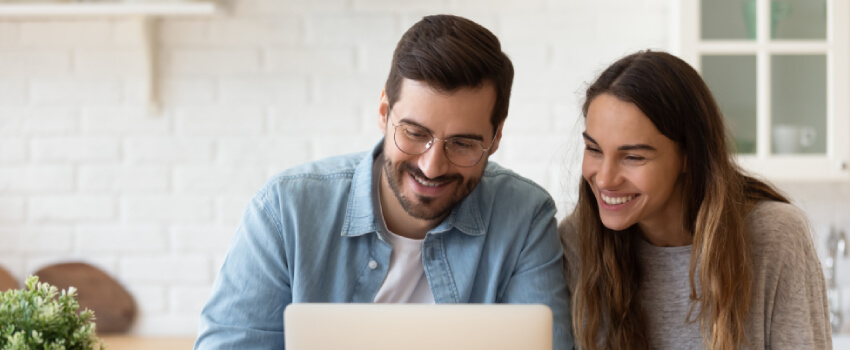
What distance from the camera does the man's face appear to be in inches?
62.0

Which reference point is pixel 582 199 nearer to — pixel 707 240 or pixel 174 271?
pixel 707 240

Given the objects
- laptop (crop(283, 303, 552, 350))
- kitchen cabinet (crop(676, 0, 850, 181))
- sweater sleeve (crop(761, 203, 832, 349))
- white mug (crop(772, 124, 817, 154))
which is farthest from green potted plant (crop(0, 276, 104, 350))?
white mug (crop(772, 124, 817, 154))

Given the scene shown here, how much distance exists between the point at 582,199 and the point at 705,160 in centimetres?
27

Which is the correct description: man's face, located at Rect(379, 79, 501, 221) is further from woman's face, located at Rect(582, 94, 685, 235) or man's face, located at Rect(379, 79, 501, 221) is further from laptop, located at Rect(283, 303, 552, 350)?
laptop, located at Rect(283, 303, 552, 350)

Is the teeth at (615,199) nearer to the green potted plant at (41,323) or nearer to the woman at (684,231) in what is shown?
the woman at (684,231)

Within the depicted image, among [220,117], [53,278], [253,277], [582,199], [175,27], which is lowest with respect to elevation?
[53,278]

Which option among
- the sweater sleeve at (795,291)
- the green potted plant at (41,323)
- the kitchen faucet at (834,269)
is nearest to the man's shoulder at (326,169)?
the green potted plant at (41,323)

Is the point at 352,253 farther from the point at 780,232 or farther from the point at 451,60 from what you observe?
the point at 780,232

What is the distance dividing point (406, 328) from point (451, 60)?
654 mm

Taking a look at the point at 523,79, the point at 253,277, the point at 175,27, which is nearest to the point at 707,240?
the point at 253,277

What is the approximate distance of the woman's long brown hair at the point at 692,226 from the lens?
1.57m

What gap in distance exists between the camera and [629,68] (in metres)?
1.61

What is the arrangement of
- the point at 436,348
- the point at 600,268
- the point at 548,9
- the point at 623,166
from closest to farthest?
the point at 436,348 < the point at 623,166 < the point at 600,268 < the point at 548,9

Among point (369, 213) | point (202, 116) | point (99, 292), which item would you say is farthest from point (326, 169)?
point (99, 292)
